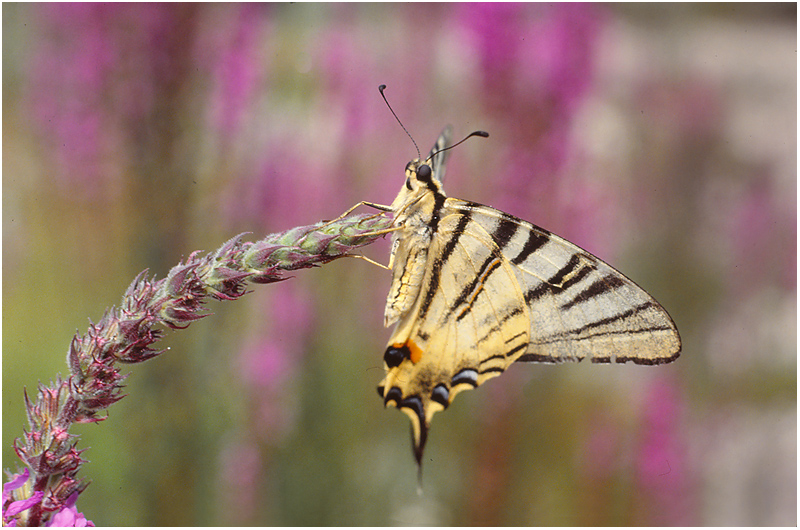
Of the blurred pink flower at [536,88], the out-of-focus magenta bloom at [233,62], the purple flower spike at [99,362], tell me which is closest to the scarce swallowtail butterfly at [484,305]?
the purple flower spike at [99,362]

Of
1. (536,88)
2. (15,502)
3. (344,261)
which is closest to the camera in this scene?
(15,502)

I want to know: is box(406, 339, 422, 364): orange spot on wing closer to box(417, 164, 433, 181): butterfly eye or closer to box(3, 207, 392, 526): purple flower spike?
box(417, 164, 433, 181): butterfly eye

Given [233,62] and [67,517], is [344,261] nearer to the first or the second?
[233,62]

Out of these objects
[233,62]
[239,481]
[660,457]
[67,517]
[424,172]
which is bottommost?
[239,481]

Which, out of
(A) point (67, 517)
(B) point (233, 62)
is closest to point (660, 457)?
(A) point (67, 517)

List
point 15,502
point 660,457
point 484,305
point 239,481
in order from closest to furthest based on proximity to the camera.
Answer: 1. point 15,502
2. point 484,305
3. point 239,481
4. point 660,457

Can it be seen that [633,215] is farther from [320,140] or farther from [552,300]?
[552,300]

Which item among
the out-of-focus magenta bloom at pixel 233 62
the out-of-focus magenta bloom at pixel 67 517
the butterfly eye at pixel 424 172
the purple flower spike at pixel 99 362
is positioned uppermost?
the out-of-focus magenta bloom at pixel 233 62

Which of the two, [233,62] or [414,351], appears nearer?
[414,351]

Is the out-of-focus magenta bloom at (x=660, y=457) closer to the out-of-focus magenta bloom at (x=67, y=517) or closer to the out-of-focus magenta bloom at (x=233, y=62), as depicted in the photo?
the out-of-focus magenta bloom at (x=233, y=62)
